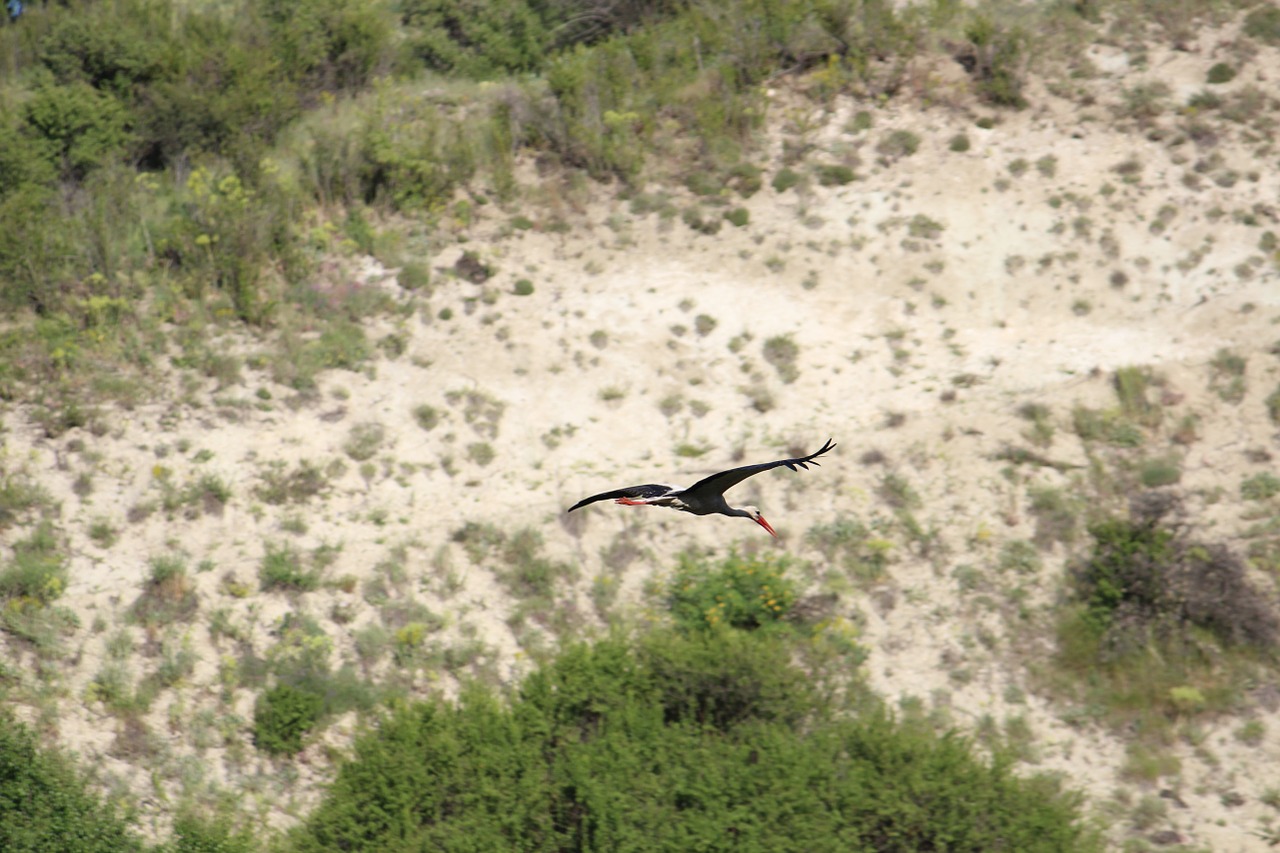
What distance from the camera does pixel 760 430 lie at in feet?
71.8

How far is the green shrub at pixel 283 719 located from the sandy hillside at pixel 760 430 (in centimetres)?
23

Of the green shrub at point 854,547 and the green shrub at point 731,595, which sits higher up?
the green shrub at point 731,595

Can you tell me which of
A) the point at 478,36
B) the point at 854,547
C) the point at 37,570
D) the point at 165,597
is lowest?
the point at 854,547

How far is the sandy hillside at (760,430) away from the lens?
744 inches

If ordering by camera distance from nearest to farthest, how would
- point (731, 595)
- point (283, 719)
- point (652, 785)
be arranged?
point (652, 785)
point (283, 719)
point (731, 595)

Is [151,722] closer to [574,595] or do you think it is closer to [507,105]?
[574,595]

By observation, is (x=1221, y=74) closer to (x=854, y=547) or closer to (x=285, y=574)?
(x=854, y=547)

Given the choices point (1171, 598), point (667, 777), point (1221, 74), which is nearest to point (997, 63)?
point (1221, 74)

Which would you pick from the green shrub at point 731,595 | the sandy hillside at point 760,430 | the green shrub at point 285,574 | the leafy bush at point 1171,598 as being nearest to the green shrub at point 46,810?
the sandy hillside at point 760,430

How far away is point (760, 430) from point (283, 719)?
8075 mm

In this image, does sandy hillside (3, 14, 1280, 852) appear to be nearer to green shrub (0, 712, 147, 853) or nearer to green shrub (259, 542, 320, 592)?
green shrub (259, 542, 320, 592)

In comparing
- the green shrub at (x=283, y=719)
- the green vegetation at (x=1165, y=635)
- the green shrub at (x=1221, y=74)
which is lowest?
the green vegetation at (x=1165, y=635)

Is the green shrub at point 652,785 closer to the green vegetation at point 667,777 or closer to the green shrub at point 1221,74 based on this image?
the green vegetation at point 667,777

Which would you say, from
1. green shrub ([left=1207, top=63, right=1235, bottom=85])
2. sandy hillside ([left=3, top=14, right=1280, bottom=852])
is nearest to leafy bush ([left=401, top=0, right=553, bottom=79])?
sandy hillside ([left=3, top=14, right=1280, bottom=852])
